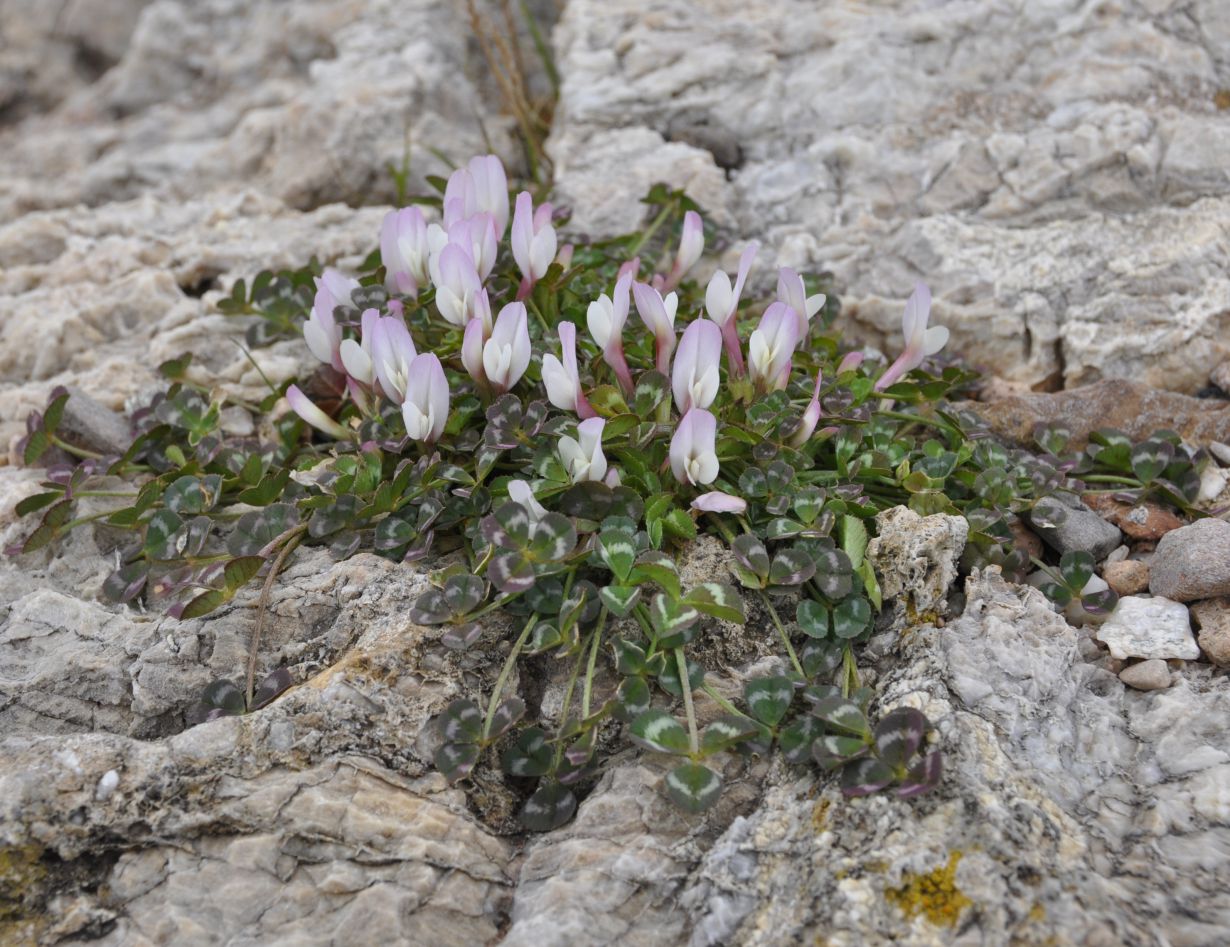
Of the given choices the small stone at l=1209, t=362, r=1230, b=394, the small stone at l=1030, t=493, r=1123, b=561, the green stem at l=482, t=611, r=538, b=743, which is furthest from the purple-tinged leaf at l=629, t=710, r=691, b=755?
the small stone at l=1209, t=362, r=1230, b=394

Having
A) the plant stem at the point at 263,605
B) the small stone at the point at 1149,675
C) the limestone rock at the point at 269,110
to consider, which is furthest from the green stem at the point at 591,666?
the limestone rock at the point at 269,110

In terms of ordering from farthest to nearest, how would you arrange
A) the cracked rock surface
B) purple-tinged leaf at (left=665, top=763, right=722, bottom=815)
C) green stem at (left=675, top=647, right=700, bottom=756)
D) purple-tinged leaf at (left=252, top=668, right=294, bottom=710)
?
purple-tinged leaf at (left=252, top=668, right=294, bottom=710)
green stem at (left=675, top=647, right=700, bottom=756)
purple-tinged leaf at (left=665, top=763, right=722, bottom=815)
the cracked rock surface

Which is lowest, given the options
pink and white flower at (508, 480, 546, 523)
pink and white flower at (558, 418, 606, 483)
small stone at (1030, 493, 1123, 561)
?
small stone at (1030, 493, 1123, 561)

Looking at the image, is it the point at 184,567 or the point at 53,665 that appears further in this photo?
the point at 184,567

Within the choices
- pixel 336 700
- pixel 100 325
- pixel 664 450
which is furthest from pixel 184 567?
pixel 100 325

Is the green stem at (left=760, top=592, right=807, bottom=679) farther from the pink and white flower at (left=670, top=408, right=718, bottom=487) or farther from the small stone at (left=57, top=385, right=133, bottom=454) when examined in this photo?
the small stone at (left=57, top=385, right=133, bottom=454)

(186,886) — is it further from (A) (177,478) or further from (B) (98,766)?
(A) (177,478)

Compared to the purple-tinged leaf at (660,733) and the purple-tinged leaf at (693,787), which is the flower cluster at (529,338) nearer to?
the purple-tinged leaf at (660,733)
